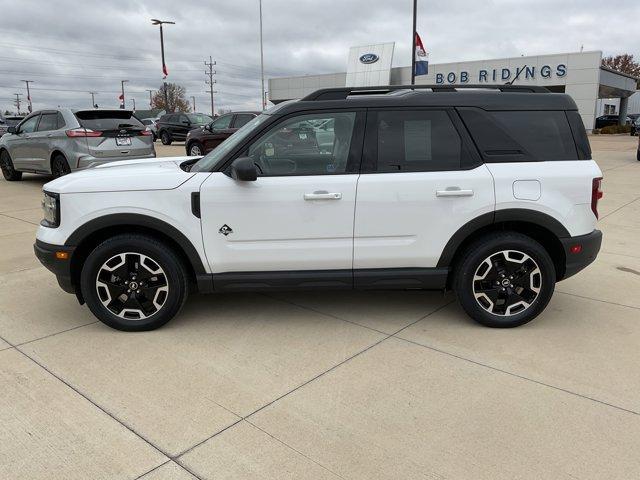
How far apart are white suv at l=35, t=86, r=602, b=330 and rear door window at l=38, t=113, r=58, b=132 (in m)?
7.84

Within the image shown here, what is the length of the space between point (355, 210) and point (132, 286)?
68.5 inches

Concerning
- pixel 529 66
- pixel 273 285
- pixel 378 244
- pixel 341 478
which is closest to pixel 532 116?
pixel 378 244

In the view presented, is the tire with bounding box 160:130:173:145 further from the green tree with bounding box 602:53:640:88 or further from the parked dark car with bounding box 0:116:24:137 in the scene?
the green tree with bounding box 602:53:640:88

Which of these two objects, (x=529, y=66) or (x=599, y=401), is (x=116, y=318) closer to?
(x=599, y=401)

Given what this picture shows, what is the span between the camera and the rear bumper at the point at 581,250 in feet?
12.8

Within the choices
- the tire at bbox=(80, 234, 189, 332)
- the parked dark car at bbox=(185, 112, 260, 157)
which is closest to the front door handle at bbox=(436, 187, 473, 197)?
the tire at bbox=(80, 234, 189, 332)

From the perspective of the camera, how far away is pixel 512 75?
Result: 38.0 metres

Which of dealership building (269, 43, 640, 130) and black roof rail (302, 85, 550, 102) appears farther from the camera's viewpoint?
dealership building (269, 43, 640, 130)

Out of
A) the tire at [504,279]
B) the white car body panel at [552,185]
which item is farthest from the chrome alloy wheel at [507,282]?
the white car body panel at [552,185]

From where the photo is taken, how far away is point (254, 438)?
2.70 meters

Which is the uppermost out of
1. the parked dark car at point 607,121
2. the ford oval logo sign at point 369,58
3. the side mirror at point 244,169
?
the ford oval logo sign at point 369,58

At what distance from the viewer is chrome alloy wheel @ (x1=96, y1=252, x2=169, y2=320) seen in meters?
3.84

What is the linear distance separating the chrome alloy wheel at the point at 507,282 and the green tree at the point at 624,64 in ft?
259

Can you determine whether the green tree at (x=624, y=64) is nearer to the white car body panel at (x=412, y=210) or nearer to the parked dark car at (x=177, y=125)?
the parked dark car at (x=177, y=125)
